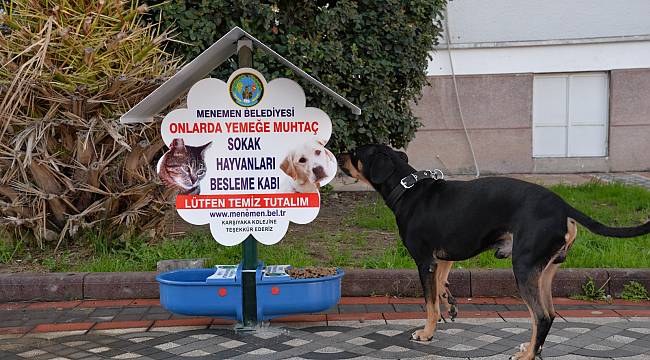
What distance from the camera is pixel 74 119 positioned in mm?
6918

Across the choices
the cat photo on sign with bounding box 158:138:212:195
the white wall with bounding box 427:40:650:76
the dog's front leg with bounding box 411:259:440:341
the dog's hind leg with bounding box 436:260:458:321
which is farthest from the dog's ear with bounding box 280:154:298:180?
the white wall with bounding box 427:40:650:76

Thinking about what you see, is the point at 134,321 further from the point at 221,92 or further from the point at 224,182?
the point at 221,92

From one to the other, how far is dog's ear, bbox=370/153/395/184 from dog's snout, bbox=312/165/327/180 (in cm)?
35

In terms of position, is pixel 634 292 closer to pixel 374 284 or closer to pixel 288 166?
pixel 374 284

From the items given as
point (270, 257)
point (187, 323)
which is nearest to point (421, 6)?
point (270, 257)

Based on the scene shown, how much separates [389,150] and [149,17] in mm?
4111

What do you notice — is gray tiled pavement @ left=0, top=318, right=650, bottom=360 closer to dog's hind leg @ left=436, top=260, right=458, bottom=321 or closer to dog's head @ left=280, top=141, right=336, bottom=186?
dog's hind leg @ left=436, top=260, right=458, bottom=321

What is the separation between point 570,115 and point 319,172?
9.00 metres

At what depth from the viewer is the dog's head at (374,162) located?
531 cm

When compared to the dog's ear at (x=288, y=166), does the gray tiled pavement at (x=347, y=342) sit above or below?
below

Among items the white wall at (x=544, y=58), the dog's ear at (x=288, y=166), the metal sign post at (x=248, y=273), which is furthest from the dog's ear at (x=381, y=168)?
the white wall at (x=544, y=58)

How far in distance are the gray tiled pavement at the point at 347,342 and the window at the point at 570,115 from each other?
7.91 metres

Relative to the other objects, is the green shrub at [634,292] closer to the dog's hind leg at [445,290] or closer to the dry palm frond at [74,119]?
the dog's hind leg at [445,290]

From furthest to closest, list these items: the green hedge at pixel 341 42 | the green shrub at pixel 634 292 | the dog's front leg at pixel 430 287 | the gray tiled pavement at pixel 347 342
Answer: the green hedge at pixel 341 42 → the green shrub at pixel 634 292 → the dog's front leg at pixel 430 287 → the gray tiled pavement at pixel 347 342
